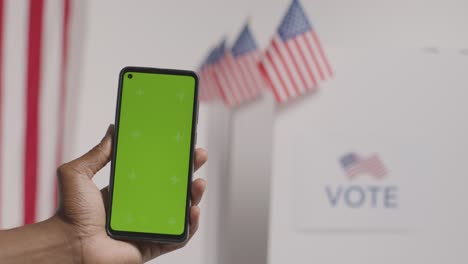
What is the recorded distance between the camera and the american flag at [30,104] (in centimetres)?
162

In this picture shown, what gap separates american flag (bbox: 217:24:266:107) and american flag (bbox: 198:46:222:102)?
43 mm

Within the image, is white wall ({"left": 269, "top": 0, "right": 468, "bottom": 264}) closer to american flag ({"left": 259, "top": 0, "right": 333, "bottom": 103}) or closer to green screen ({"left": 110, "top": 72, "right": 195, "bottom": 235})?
american flag ({"left": 259, "top": 0, "right": 333, "bottom": 103})

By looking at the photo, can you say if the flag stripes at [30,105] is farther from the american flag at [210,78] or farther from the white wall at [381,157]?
the white wall at [381,157]

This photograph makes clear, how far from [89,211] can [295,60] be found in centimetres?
113

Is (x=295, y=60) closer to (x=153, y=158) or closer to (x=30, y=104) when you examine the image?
(x=30, y=104)

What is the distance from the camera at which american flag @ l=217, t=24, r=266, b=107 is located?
2209mm

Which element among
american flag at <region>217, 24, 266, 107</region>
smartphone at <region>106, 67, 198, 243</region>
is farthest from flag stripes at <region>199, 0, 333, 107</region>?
smartphone at <region>106, 67, 198, 243</region>

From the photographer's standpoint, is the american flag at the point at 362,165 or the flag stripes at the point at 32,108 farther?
the american flag at the point at 362,165

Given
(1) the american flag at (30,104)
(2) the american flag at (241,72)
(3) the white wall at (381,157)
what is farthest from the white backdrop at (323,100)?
(1) the american flag at (30,104)

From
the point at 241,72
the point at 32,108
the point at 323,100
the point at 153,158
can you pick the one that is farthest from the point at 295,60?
the point at 153,158

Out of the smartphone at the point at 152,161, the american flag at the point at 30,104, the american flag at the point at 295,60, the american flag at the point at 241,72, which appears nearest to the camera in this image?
the smartphone at the point at 152,161

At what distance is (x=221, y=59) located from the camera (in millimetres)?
2285

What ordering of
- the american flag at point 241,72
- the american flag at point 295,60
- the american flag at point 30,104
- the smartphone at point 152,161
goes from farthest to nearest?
the american flag at point 241,72 < the american flag at point 295,60 < the american flag at point 30,104 < the smartphone at point 152,161

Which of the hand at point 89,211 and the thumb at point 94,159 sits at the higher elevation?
the thumb at point 94,159
